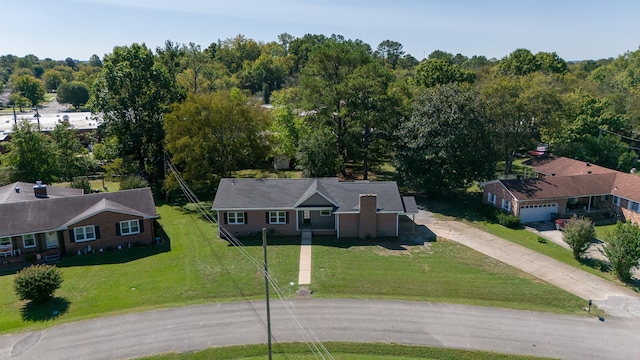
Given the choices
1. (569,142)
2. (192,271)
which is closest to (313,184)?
(192,271)

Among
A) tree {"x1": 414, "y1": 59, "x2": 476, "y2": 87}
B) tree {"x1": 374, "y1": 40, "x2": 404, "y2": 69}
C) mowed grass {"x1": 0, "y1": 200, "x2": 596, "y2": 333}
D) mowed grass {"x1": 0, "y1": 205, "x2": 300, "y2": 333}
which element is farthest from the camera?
tree {"x1": 374, "y1": 40, "x2": 404, "y2": 69}

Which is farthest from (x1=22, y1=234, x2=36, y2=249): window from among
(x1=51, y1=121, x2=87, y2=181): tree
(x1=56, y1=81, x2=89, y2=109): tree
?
(x1=56, y1=81, x2=89, y2=109): tree

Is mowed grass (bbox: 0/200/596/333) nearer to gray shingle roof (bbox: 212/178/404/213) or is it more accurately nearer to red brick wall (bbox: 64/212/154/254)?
red brick wall (bbox: 64/212/154/254)

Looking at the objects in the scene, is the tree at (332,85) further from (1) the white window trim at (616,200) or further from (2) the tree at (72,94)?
(2) the tree at (72,94)

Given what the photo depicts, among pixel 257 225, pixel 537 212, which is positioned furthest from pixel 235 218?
pixel 537 212

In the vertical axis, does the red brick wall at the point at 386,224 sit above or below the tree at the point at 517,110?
below

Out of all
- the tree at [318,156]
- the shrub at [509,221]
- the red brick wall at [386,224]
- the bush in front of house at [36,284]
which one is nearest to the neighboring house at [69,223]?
the bush in front of house at [36,284]

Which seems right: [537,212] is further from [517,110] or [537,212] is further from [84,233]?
[84,233]
